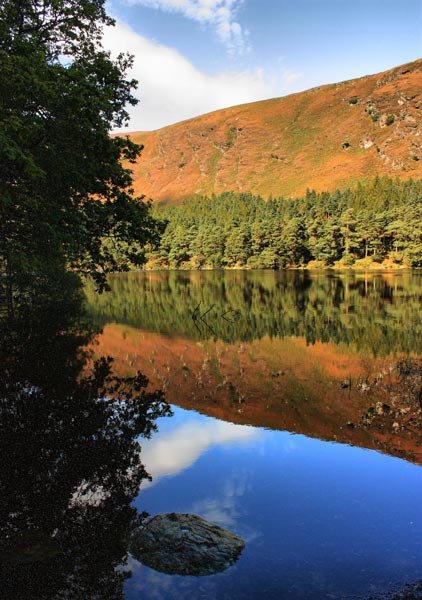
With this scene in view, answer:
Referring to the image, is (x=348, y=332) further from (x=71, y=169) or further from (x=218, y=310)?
(x=71, y=169)

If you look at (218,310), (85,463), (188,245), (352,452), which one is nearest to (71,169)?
(85,463)

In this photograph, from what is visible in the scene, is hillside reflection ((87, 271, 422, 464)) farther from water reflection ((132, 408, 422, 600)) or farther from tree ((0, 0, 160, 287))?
tree ((0, 0, 160, 287))

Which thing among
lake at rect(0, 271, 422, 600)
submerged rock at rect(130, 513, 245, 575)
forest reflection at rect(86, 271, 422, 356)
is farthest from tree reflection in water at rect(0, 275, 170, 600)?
forest reflection at rect(86, 271, 422, 356)

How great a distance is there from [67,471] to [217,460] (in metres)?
4.96

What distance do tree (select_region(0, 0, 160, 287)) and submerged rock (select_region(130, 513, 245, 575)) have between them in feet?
45.4

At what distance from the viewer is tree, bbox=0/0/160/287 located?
20406mm

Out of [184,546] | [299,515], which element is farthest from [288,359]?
[184,546]

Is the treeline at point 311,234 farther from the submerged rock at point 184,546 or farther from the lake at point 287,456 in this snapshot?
the submerged rock at point 184,546

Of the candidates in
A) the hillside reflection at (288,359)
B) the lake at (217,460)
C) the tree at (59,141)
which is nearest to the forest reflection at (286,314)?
the hillside reflection at (288,359)

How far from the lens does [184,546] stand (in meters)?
9.57

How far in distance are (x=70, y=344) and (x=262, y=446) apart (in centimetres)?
1929

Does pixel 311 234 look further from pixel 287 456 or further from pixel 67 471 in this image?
pixel 67 471

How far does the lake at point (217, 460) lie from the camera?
8.95 meters

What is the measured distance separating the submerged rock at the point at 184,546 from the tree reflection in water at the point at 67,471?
1.58ft
